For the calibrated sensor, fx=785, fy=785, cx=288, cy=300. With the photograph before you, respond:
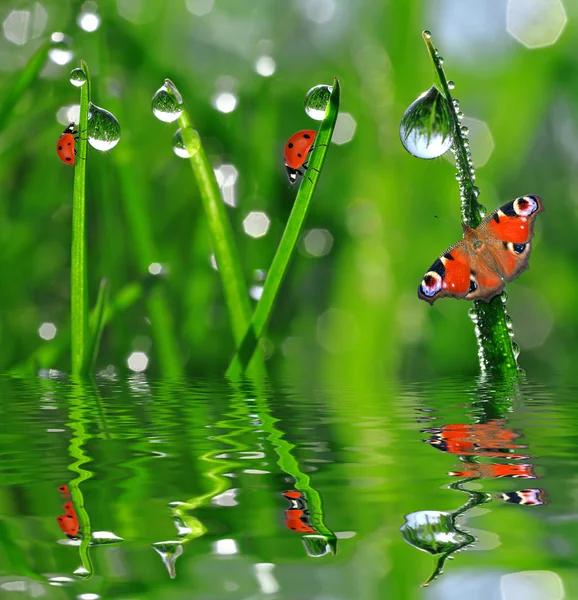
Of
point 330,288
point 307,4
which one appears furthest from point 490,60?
point 330,288

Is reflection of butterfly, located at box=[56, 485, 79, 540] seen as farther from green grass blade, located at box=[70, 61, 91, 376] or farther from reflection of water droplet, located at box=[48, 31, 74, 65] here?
reflection of water droplet, located at box=[48, 31, 74, 65]

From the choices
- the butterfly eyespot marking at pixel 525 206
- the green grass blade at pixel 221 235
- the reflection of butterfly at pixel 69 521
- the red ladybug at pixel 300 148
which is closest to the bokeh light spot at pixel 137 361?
the green grass blade at pixel 221 235

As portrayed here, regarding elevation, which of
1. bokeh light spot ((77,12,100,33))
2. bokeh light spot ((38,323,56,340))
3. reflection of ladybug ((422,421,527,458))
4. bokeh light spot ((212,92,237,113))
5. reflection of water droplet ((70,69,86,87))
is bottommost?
reflection of ladybug ((422,421,527,458))

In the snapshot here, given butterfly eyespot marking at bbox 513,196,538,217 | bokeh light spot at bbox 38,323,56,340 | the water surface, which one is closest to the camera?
the water surface

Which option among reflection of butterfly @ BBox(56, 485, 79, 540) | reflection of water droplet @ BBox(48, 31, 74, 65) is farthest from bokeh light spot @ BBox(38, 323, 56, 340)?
reflection of butterfly @ BBox(56, 485, 79, 540)

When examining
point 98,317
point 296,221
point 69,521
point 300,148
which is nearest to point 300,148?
point 300,148

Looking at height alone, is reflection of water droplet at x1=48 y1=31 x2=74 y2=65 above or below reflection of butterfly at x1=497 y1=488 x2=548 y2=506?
above
